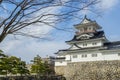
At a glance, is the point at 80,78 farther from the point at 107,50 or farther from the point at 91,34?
the point at 91,34

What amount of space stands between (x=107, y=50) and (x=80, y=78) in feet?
16.9

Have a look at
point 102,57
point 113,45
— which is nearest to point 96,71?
point 102,57

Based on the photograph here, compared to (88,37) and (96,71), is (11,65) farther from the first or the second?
(88,37)

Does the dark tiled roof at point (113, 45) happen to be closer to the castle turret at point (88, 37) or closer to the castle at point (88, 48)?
the castle at point (88, 48)

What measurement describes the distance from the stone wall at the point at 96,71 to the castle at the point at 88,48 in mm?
2583

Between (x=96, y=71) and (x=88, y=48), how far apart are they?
6237mm

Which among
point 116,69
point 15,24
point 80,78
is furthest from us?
point 80,78

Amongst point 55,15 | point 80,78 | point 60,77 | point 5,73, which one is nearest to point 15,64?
point 5,73

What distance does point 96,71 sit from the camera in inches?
742

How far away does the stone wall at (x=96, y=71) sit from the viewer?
18203mm

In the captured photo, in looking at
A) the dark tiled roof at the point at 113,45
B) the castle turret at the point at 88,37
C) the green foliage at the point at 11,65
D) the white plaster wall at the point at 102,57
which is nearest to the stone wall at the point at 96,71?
the green foliage at the point at 11,65

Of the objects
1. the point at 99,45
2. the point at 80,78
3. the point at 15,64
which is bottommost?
the point at 80,78

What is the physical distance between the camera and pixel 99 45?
2528 cm

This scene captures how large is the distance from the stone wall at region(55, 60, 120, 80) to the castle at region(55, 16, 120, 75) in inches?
102
